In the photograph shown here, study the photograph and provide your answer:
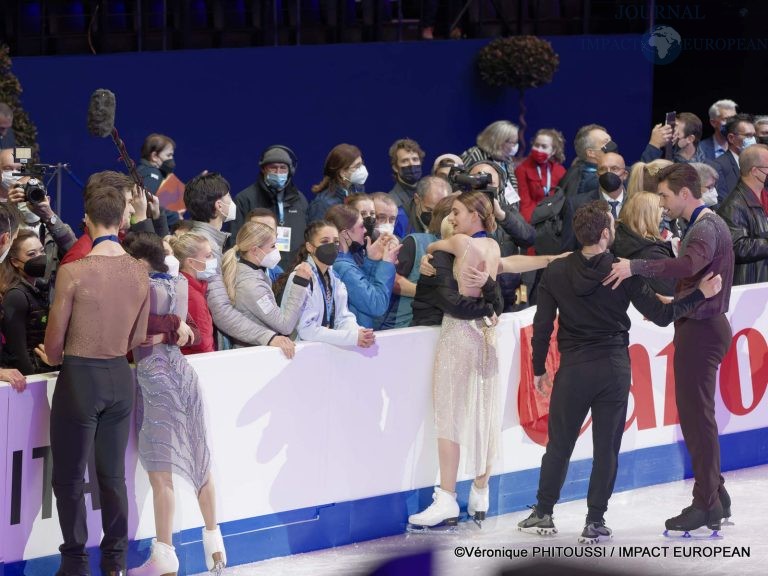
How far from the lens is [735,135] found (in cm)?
973

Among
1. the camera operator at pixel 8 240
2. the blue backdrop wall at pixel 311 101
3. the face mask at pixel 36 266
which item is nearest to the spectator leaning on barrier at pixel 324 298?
the face mask at pixel 36 266

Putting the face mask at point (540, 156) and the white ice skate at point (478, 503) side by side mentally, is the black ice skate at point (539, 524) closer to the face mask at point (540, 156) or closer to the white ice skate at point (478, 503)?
the white ice skate at point (478, 503)

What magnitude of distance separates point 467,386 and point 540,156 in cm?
363

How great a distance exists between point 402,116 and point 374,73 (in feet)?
1.62

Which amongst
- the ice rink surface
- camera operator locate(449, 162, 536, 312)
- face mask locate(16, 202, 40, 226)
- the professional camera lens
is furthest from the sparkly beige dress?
face mask locate(16, 202, 40, 226)

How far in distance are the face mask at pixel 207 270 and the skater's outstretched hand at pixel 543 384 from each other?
5.06 ft

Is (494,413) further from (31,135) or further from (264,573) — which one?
(31,135)

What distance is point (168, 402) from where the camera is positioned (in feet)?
17.5

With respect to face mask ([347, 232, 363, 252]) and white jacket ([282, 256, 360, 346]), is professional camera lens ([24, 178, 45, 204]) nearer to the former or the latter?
white jacket ([282, 256, 360, 346])

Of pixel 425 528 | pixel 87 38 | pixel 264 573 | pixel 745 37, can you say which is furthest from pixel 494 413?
pixel 745 37

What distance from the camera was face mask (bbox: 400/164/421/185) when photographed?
27.2 feet

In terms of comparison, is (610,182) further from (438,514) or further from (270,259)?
(270,259)

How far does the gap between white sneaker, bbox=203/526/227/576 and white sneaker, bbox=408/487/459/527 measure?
3.64ft

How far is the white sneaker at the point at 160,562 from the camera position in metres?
5.38
